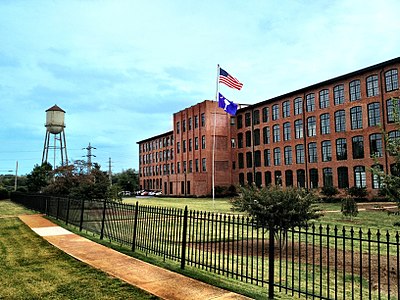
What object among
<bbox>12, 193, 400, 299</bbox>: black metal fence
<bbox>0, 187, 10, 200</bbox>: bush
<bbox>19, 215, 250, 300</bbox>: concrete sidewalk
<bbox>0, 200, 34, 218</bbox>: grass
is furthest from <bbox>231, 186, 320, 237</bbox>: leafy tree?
<bbox>0, 187, 10, 200</bbox>: bush

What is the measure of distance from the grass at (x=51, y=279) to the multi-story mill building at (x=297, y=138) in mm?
25767

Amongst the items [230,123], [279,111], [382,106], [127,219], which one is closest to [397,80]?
[382,106]

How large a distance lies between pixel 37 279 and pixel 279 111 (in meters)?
49.1

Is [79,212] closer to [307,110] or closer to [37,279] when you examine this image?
[37,279]

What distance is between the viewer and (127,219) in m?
11.2

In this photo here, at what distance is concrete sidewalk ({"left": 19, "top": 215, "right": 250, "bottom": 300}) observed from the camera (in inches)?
249

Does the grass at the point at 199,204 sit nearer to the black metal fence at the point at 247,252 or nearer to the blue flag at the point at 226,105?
the blue flag at the point at 226,105

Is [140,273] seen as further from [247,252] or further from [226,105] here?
[226,105]

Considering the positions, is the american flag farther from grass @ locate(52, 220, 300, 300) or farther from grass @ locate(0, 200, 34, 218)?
grass @ locate(52, 220, 300, 300)

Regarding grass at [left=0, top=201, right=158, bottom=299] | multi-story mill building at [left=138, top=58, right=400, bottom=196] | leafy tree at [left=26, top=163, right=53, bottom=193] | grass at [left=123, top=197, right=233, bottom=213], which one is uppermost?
multi-story mill building at [left=138, top=58, right=400, bottom=196]

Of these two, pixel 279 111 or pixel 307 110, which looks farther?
pixel 279 111

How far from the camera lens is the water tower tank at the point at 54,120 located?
55.7 metres

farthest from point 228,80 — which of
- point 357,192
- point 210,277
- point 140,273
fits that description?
point 210,277

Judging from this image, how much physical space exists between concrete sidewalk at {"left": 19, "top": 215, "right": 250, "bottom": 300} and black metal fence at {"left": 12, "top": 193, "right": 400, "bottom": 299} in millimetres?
662
